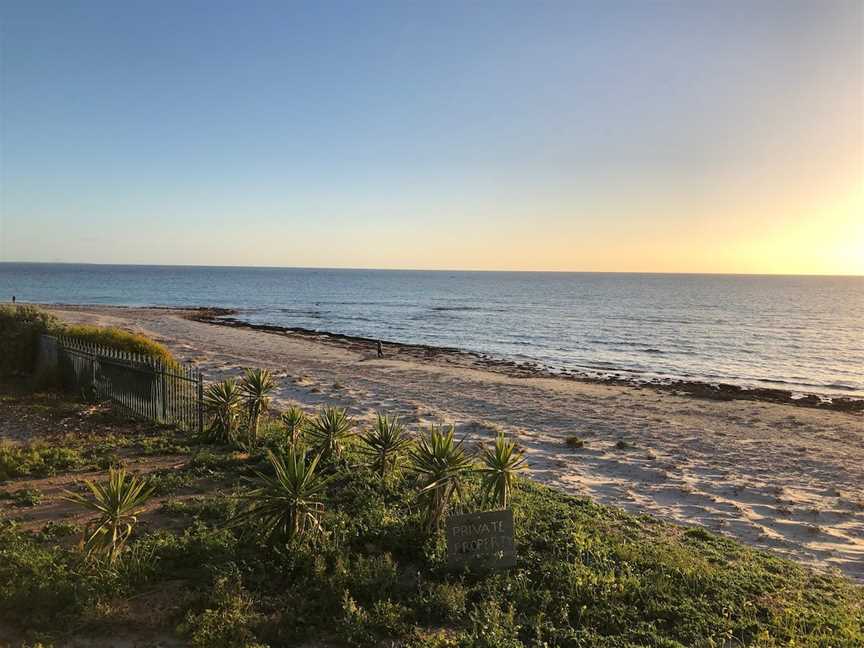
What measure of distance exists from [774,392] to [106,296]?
92.7m

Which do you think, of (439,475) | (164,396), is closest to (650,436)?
(439,475)

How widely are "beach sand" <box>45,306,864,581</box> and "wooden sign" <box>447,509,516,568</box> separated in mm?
4405

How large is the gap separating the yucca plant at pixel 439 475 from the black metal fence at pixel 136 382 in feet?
19.6

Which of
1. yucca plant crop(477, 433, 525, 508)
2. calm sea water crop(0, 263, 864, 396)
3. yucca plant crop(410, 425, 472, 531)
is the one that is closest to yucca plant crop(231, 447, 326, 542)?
yucca plant crop(410, 425, 472, 531)

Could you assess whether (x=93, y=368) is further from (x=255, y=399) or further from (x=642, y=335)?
(x=642, y=335)

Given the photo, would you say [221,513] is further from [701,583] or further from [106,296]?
[106,296]

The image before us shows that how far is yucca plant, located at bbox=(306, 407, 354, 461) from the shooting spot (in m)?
9.50

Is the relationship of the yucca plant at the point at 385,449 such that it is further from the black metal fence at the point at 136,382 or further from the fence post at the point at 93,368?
the fence post at the point at 93,368

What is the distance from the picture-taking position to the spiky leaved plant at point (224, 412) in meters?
10.9

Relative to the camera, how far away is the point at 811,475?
43.1 ft

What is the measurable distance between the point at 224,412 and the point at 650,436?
38.1 feet

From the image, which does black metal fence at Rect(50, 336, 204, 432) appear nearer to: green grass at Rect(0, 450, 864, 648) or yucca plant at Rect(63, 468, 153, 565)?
green grass at Rect(0, 450, 864, 648)

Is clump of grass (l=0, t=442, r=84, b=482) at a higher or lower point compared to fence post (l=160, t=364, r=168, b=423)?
lower

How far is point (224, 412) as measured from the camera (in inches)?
432
